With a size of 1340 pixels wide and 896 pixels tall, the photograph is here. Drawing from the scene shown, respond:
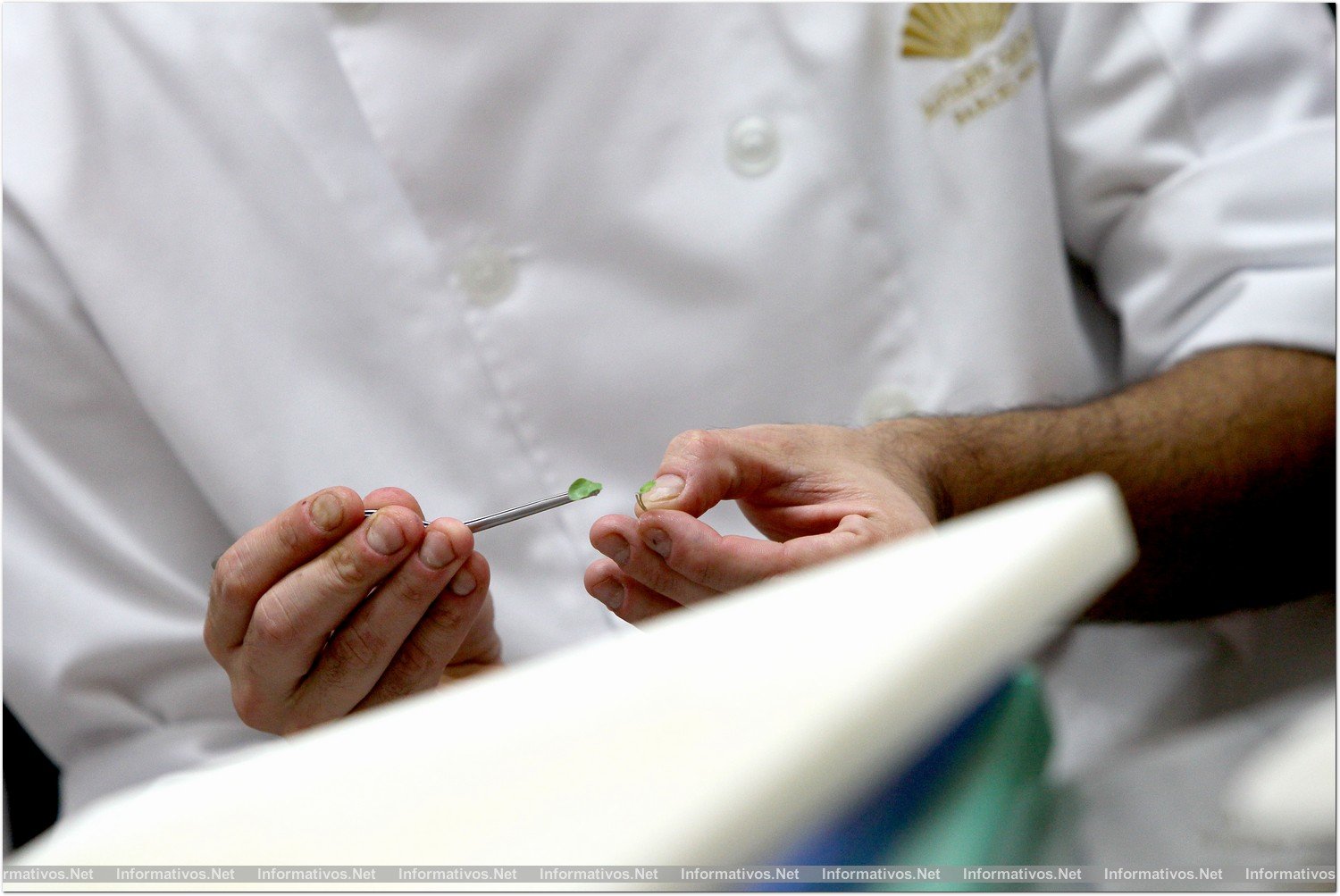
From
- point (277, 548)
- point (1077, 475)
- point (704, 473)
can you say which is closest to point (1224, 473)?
point (1077, 475)

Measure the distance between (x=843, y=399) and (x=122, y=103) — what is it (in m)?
0.33

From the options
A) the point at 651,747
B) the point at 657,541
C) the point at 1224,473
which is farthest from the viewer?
the point at 1224,473

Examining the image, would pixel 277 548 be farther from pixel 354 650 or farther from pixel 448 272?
pixel 448 272

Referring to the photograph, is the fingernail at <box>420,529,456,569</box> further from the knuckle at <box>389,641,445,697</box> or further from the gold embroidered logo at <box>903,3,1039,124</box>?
the gold embroidered logo at <box>903,3,1039,124</box>

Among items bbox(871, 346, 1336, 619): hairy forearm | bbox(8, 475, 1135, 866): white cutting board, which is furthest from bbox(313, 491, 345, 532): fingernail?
bbox(871, 346, 1336, 619): hairy forearm

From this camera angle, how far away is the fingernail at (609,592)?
28 cm

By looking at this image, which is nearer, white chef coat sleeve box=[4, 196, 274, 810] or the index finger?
the index finger

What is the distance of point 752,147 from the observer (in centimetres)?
44

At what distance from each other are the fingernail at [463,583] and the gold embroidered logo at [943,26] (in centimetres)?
33

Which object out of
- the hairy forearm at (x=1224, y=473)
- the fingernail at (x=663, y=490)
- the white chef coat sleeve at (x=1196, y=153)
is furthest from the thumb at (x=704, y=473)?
the white chef coat sleeve at (x=1196, y=153)

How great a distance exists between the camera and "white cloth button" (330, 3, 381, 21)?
39 centimetres

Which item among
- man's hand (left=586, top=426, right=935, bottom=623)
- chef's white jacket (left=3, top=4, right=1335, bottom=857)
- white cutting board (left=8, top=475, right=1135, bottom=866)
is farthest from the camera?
chef's white jacket (left=3, top=4, right=1335, bottom=857)

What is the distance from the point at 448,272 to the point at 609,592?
0.59 feet

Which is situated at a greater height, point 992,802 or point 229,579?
point 229,579
